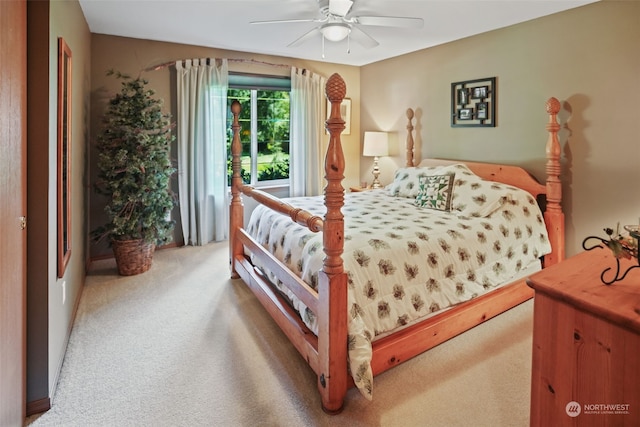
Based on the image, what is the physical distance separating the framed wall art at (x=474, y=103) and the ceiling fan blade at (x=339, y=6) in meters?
1.71

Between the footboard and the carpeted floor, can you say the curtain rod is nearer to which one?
the carpeted floor

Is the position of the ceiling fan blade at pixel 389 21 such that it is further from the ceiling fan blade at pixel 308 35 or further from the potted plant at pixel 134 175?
the potted plant at pixel 134 175

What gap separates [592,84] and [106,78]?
446cm

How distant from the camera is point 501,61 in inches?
143

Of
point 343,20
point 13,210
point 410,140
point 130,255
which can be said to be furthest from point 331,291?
point 410,140

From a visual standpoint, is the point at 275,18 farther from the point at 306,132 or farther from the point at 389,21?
the point at 306,132

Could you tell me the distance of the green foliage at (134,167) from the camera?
338 cm

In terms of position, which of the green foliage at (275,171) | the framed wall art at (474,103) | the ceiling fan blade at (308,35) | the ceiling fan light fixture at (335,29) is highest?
the ceiling fan blade at (308,35)

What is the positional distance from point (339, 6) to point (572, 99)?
2.04m

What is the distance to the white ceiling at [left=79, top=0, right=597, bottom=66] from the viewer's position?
2998mm

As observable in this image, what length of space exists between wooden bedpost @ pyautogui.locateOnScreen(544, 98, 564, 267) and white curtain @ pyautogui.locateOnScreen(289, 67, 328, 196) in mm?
2814

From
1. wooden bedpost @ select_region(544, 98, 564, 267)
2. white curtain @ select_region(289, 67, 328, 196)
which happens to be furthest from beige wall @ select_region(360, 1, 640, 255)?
white curtain @ select_region(289, 67, 328, 196)

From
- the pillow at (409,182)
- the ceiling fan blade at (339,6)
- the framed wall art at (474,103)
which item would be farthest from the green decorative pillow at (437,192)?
the ceiling fan blade at (339,6)

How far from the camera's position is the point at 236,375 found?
6.95 feet
